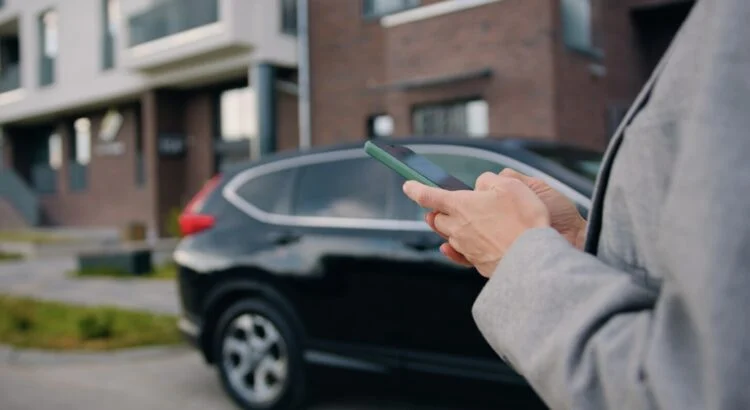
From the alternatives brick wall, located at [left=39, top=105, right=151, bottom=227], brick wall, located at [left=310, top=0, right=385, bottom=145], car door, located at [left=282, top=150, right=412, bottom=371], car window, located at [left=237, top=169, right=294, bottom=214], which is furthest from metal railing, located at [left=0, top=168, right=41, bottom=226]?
car door, located at [left=282, top=150, right=412, bottom=371]

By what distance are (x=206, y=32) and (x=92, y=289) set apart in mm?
7226

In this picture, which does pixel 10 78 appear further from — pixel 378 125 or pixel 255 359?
pixel 255 359

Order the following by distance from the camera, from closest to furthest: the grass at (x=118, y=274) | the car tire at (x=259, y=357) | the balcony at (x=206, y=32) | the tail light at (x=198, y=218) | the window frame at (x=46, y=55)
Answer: the car tire at (x=259, y=357)
the tail light at (x=198, y=218)
the grass at (x=118, y=274)
the balcony at (x=206, y=32)
the window frame at (x=46, y=55)

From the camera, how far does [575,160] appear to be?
11.8 ft

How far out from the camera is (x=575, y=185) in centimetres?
307

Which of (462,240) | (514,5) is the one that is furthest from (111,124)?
(462,240)

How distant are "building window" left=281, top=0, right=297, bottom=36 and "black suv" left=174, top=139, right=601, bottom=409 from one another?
10.7 m

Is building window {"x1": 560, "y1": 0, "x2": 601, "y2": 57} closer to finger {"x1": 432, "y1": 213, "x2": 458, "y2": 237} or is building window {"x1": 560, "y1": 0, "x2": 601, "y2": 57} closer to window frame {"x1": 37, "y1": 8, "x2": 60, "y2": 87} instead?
finger {"x1": 432, "y1": 213, "x2": 458, "y2": 237}

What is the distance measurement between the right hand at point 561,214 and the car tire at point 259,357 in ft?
8.89

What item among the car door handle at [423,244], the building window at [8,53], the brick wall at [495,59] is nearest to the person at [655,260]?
the car door handle at [423,244]

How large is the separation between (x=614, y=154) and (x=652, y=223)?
15 centimetres

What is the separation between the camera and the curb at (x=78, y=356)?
518cm

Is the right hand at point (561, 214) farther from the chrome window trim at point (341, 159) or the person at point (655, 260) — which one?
the chrome window trim at point (341, 159)

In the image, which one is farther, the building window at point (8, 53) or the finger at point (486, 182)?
the building window at point (8, 53)
